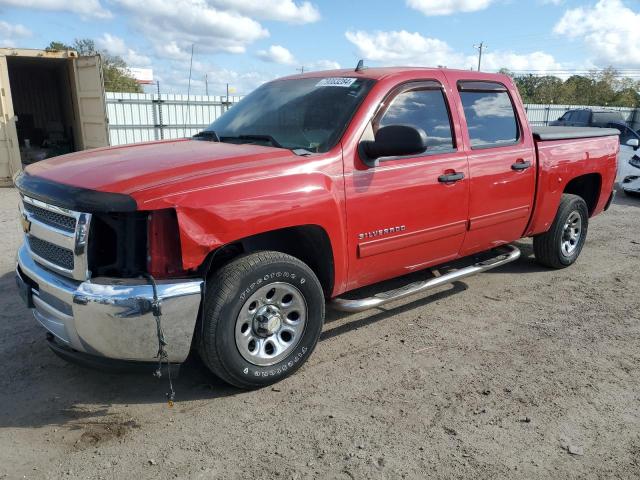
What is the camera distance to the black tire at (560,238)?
5527mm

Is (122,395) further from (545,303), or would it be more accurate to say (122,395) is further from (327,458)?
(545,303)

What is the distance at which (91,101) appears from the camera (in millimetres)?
12398

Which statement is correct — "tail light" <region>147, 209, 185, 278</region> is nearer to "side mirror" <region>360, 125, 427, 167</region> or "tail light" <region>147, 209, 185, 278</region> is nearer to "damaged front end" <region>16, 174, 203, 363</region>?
"damaged front end" <region>16, 174, 203, 363</region>

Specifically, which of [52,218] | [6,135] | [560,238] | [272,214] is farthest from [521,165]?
[6,135]

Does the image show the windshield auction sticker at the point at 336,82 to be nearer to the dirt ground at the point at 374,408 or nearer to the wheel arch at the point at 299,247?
the wheel arch at the point at 299,247

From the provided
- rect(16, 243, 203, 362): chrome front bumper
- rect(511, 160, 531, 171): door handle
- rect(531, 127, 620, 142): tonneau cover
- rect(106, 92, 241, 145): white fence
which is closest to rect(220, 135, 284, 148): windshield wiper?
rect(16, 243, 203, 362): chrome front bumper

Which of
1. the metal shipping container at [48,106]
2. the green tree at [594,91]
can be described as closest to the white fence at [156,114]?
the metal shipping container at [48,106]

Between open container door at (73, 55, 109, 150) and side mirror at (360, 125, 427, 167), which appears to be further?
open container door at (73, 55, 109, 150)

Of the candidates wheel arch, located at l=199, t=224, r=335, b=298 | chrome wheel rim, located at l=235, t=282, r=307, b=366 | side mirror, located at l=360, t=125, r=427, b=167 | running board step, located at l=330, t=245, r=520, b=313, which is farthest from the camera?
running board step, located at l=330, t=245, r=520, b=313

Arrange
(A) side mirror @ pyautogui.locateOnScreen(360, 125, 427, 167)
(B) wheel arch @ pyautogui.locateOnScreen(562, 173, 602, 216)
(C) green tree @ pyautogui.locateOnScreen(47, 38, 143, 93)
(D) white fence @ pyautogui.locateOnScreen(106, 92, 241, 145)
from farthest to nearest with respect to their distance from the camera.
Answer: (C) green tree @ pyautogui.locateOnScreen(47, 38, 143, 93) → (D) white fence @ pyautogui.locateOnScreen(106, 92, 241, 145) → (B) wheel arch @ pyautogui.locateOnScreen(562, 173, 602, 216) → (A) side mirror @ pyautogui.locateOnScreen(360, 125, 427, 167)

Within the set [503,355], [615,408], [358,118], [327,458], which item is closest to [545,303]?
[503,355]

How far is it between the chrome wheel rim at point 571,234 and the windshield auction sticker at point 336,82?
3102 mm

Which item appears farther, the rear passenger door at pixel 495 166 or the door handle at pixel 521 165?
the door handle at pixel 521 165

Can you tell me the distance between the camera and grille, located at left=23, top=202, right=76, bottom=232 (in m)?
2.87
